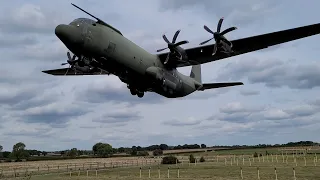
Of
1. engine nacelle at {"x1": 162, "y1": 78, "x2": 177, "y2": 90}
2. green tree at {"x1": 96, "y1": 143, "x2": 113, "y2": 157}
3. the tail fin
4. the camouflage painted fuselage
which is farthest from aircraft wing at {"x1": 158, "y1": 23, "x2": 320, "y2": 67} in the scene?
green tree at {"x1": 96, "y1": 143, "x2": 113, "y2": 157}

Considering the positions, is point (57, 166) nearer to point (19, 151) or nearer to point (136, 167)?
point (136, 167)

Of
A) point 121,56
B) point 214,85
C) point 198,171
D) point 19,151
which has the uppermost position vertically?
point 121,56

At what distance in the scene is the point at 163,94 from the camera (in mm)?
31578

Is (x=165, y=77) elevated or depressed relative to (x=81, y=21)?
depressed

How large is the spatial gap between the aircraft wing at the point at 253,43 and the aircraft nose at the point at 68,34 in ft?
29.0

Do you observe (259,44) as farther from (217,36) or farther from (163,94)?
(163,94)

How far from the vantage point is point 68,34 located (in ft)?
76.0

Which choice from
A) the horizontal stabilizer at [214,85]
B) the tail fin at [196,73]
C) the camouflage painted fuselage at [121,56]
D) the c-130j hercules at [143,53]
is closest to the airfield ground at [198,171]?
the horizontal stabilizer at [214,85]

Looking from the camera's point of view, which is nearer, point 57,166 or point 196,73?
point 196,73

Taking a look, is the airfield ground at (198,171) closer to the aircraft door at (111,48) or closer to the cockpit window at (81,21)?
the aircraft door at (111,48)

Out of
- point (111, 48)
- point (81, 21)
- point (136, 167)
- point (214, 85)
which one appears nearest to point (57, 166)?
point (136, 167)

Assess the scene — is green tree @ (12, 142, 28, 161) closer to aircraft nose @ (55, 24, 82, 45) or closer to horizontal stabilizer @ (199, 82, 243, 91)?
horizontal stabilizer @ (199, 82, 243, 91)

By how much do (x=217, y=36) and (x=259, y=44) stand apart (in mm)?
3707

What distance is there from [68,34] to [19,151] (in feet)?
327
